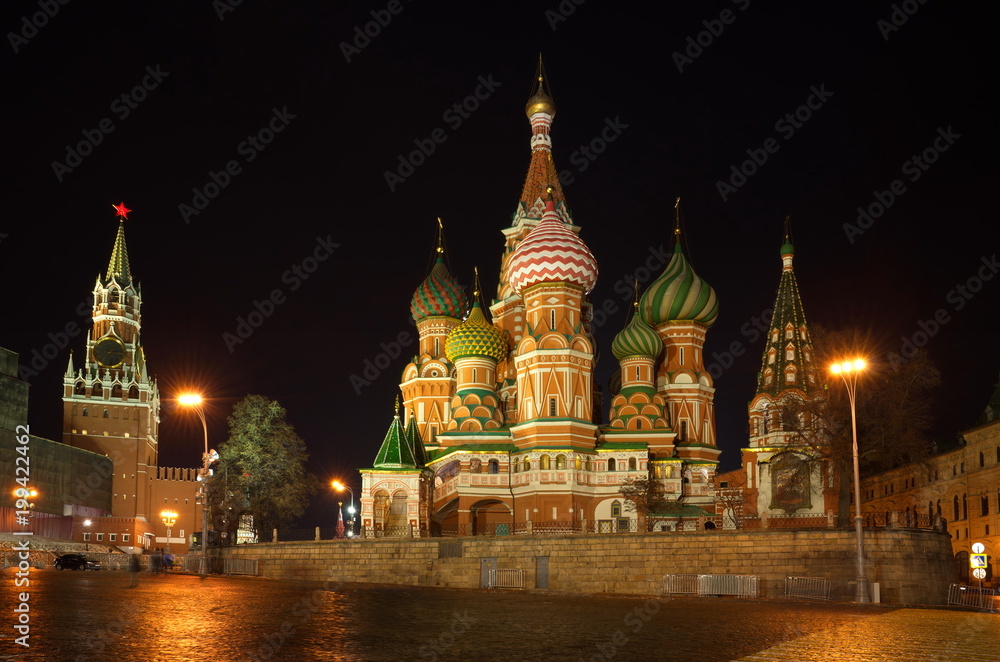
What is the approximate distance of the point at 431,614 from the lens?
842 inches

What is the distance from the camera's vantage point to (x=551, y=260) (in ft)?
178

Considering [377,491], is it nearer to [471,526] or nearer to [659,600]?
[471,526]

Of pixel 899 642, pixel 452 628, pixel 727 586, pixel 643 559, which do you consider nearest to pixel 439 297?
pixel 643 559

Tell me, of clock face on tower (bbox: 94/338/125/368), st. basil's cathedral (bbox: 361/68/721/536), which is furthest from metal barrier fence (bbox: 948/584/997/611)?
clock face on tower (bbox: 94/338/125/368)

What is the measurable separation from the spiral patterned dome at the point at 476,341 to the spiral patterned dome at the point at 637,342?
6.86 metres

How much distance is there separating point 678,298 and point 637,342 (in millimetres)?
4427

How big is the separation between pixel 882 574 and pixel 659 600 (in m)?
8.70

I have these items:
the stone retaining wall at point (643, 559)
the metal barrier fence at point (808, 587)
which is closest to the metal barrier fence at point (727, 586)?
the metal barrier fence at point (808, 587)

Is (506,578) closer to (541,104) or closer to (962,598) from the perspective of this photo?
(962,598)

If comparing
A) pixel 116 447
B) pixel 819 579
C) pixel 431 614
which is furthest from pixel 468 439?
pixel 116 447

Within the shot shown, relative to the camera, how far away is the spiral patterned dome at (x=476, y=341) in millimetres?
58844

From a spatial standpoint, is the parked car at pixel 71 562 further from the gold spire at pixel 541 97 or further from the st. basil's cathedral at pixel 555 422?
the gold spire at pixel 541 97

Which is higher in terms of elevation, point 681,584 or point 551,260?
point 551,260

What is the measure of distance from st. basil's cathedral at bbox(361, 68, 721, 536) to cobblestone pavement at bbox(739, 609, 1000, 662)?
2610 centimetres
